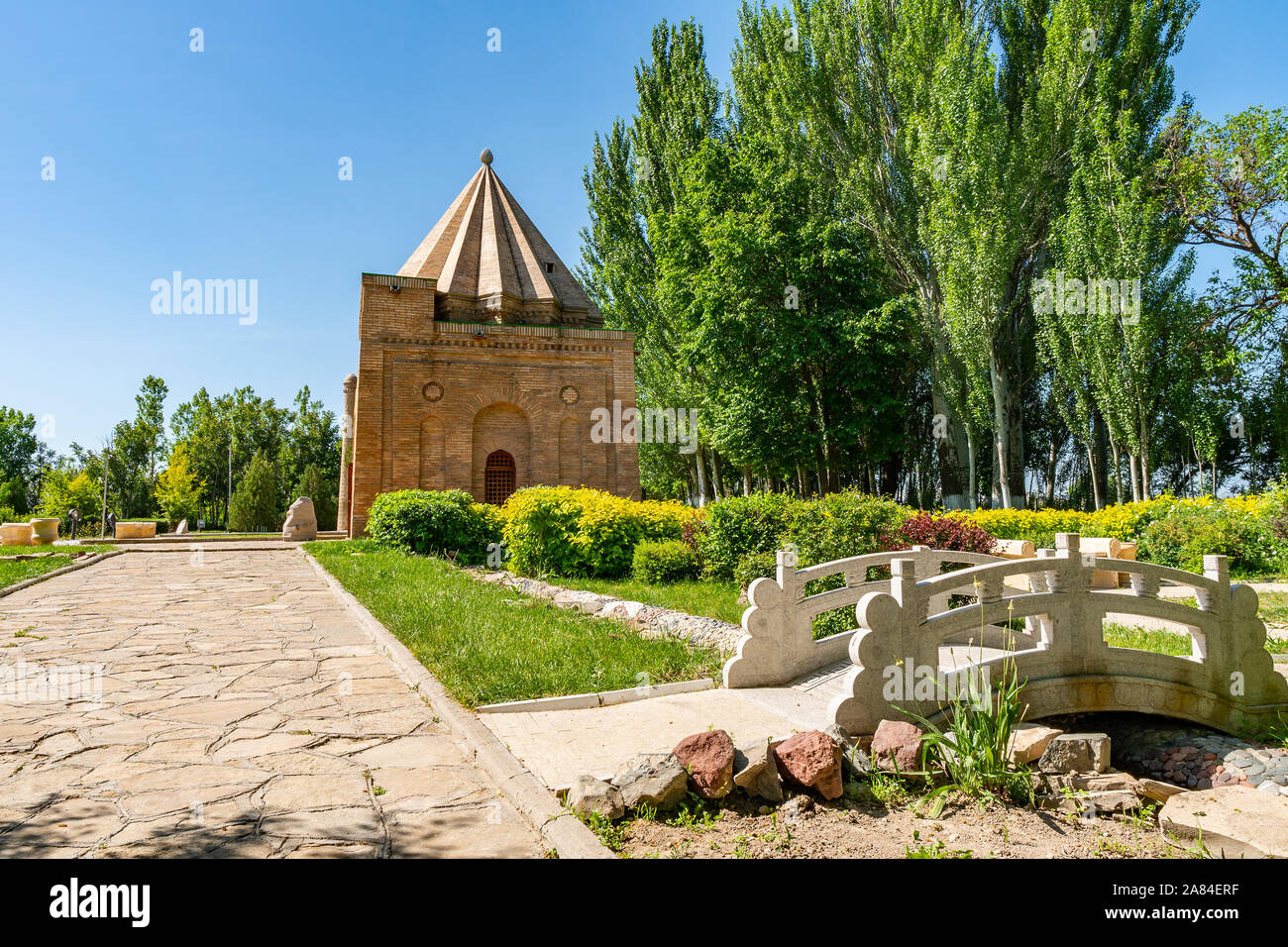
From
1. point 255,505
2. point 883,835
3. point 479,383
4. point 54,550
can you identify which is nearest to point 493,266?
point 479,383

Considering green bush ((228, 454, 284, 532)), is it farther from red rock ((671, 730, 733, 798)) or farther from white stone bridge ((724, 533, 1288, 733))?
red rock ((671, 730, 733, 798))

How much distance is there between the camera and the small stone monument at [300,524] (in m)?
23.3

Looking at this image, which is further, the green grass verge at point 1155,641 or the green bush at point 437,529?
the green bush at point 437,529

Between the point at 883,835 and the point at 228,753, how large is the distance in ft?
12.2

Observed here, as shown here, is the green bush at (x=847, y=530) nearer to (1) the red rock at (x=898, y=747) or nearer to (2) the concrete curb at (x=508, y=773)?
(1) the red rock at (x=898, y=747)

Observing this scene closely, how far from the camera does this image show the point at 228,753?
167 inches

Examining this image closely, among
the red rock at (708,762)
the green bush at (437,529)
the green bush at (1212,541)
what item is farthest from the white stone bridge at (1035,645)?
the green bush at (437,529)

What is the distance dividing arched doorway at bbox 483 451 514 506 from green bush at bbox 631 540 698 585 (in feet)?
35.4

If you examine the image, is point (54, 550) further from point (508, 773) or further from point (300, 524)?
point (508, 773)

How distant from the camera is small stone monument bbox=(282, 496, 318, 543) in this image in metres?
23.3

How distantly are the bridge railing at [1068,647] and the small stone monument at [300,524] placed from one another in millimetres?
21924

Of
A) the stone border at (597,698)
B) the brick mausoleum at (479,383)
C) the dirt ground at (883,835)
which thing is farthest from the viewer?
the brick mausoleum at (479,383)

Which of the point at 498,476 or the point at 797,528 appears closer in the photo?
the point at 797,528

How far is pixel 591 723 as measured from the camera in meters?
4.95
